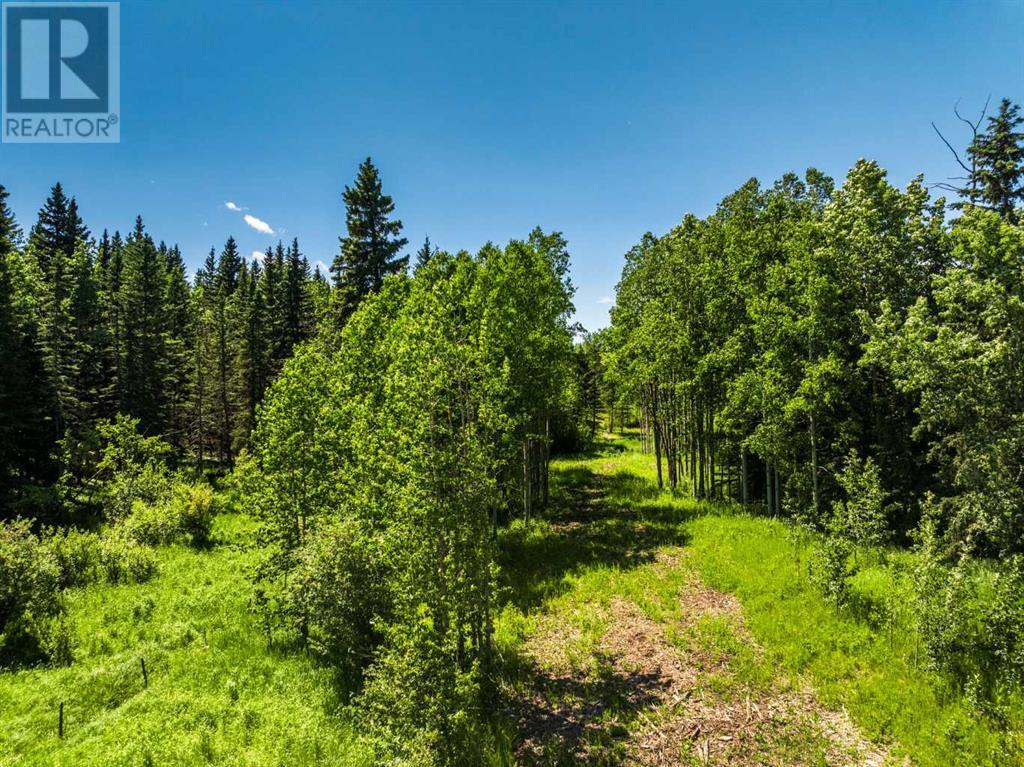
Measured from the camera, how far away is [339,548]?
13.9 metres

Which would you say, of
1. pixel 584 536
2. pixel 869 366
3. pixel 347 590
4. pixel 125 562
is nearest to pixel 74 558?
pixel 125 562

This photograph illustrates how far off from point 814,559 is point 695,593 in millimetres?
4153

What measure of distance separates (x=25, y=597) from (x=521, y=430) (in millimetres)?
20488

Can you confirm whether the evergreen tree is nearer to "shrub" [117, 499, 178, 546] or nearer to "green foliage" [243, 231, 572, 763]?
"shrub" [117, 499, 178, 546]

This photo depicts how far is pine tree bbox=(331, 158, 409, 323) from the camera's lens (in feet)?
113

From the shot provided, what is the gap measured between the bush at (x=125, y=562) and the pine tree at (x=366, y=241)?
17.9 m

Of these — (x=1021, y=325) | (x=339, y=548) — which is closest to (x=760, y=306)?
(x=1021, y=325)

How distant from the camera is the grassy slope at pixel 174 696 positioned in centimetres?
1105

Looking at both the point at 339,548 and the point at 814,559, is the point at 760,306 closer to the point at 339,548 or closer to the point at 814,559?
the point at 814,559

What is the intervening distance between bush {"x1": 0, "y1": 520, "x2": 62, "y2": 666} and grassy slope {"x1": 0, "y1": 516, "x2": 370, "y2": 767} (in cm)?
99

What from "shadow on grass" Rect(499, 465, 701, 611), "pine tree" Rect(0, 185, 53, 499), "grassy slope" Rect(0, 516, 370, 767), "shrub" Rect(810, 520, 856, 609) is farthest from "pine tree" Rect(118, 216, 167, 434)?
"shrub" Rect(810, 520, 856, 609)

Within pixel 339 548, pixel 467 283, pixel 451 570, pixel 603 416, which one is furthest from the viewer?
pixel 603 416

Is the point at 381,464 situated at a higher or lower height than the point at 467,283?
lower

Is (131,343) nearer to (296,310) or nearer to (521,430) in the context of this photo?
(296,310)
